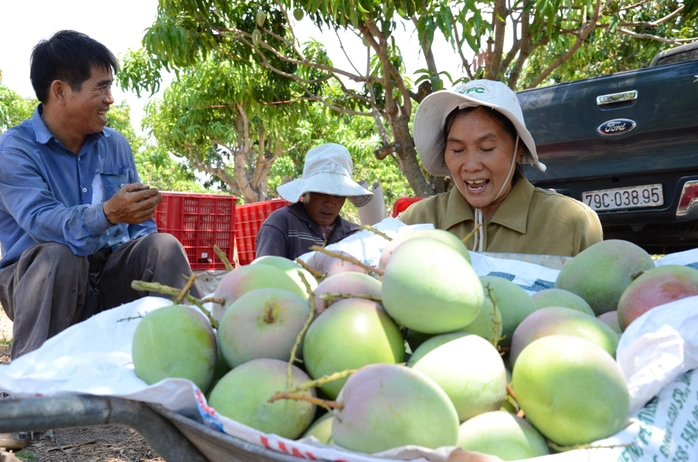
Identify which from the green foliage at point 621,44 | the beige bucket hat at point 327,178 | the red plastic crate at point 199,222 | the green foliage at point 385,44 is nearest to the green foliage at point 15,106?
the green foliage at point 385,44

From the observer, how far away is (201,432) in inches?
37.7

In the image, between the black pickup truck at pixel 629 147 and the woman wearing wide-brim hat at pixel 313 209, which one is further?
the black pickup truck at pixel 629 147

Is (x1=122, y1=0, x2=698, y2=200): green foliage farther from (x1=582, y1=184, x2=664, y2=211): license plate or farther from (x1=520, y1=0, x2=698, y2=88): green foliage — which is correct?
(x1=582, y1=184, x2=664, y2=211): license plate

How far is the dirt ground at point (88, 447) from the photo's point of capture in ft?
9.71

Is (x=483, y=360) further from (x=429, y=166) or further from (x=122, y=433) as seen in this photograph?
(x=122, y=433)

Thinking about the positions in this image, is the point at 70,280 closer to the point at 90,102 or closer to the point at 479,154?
the point at 90,102

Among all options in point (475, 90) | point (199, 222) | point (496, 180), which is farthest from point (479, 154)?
point (199, 222)

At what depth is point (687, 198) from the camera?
4.06 metres

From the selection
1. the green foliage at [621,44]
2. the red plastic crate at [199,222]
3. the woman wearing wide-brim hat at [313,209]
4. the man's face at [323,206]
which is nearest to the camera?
the woman wearing wide-brim hat at [313,209]

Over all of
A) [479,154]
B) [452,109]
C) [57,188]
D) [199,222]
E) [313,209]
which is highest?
[452,109]

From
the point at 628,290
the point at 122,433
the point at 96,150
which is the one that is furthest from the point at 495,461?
the point at 122,433

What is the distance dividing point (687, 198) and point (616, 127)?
63cm

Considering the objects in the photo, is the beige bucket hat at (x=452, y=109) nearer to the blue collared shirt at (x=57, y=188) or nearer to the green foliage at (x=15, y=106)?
the blue collared shirt at (x=57, y=188)

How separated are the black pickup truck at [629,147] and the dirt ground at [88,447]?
10.3 ft
